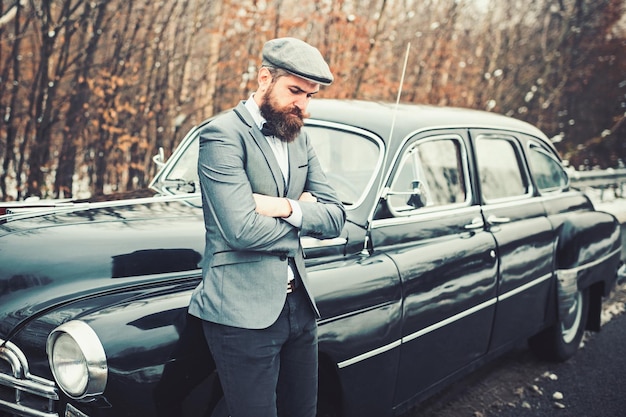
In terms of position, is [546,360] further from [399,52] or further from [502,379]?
[399,52]

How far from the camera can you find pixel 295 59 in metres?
2.02

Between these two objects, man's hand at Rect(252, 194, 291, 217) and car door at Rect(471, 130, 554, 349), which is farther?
car door at Rect(471, 130, 554, 349)

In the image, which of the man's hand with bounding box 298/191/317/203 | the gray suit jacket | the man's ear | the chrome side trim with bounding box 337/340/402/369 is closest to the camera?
the gray suit jacket

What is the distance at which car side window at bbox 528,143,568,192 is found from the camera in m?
4.61

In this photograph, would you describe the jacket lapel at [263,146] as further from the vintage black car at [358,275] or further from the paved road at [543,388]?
the paved road at [543,388]

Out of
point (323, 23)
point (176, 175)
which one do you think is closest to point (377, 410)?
point (176, 175)

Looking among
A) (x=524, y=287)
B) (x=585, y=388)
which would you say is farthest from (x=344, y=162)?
(x=585, y=388)

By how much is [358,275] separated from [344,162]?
2.67ft

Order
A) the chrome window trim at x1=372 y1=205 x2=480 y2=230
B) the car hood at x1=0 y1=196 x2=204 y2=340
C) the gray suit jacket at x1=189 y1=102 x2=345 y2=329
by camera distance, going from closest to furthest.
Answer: the gray suit jacket at x1=189 y1=102 x2=345 y2=329, the car hood at x1=0 y1=196 x2=204 y2=340, the chrome window trim at x1=372 y1=205 x2=480 y2=230

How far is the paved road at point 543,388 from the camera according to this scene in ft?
12.6

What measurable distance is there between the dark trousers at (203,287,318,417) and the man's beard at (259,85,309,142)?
1.86 ft

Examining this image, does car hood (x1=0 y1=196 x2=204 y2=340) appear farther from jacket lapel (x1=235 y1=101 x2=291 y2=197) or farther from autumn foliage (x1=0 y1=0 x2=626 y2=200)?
autumn foliage (x1=0 y1=0 x2=626 y2=200)

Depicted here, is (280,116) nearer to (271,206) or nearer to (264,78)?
(264,78)

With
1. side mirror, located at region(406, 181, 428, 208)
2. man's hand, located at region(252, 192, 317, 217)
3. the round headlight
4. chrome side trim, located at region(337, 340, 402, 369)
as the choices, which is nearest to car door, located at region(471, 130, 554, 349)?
side mirror, located at region(406, 181, 428, 208)
